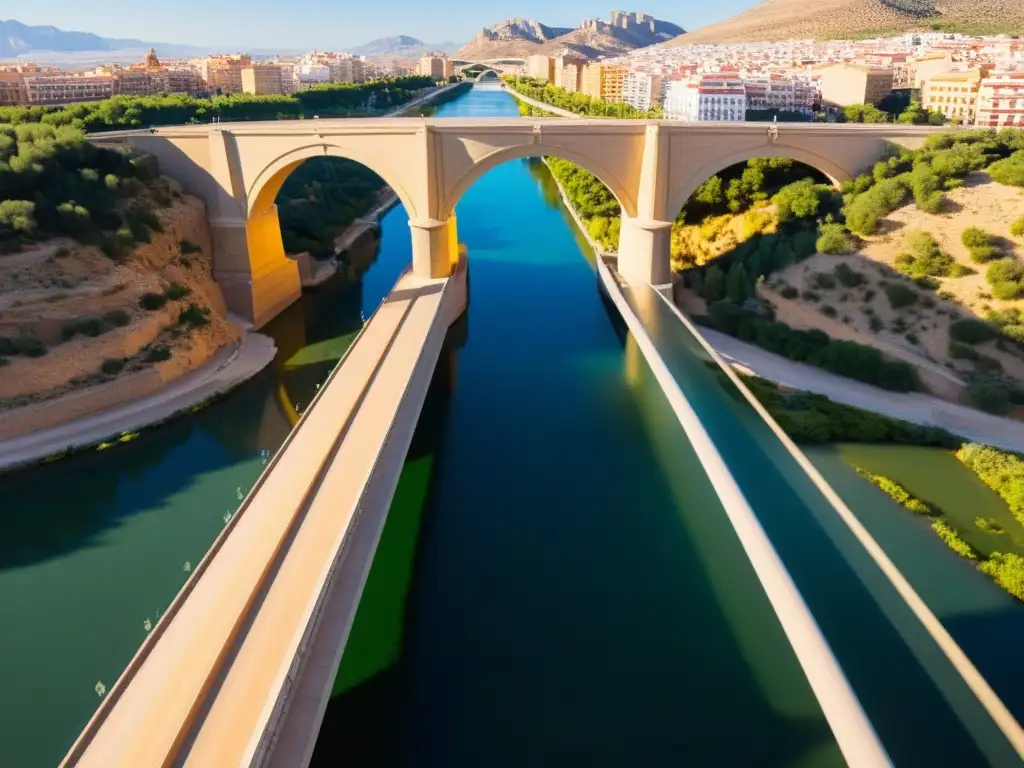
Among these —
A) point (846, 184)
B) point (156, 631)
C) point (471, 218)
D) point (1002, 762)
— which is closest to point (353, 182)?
point (471, 218)

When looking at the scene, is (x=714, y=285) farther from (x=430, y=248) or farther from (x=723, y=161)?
(x=430, y=248)

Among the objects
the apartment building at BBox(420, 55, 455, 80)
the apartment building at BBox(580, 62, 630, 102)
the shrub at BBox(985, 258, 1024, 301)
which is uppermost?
the apartment building at BBox(420, 55, 455, 80)

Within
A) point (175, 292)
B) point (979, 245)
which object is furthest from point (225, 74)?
point (979, 245)

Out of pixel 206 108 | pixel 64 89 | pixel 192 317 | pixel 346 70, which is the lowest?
pixel 192 317

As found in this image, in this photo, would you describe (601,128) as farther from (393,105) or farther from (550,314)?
(393,105)

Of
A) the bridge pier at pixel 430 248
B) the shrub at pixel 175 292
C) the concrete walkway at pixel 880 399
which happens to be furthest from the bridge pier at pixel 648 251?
the shrub at pixel 175 292

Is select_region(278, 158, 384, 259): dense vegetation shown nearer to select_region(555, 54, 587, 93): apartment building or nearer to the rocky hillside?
select_region(555, 54, 587, 93): apartment building

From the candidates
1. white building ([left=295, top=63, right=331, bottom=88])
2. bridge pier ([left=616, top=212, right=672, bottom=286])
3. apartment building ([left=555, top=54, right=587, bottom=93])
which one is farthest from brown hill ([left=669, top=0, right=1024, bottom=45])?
bridge pier ([left=616, top=212, right=672, bottom=286])
